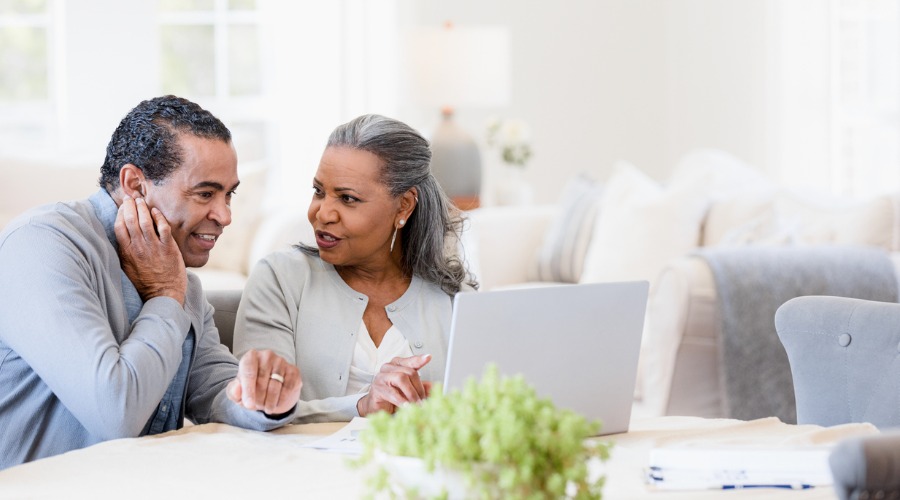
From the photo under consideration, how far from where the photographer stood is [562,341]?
4.64 ft

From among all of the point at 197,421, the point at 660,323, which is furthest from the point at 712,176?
the point at 197,421

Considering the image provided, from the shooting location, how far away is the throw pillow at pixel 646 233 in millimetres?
3811

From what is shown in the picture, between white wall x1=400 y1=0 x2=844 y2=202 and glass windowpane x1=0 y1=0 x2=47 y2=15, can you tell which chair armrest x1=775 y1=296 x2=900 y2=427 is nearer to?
white wall x1=400 y1=0 x2=844 y2=202

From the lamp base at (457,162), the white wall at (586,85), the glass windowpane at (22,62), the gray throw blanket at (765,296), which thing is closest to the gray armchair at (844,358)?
the gray throw blanket at (765,296)

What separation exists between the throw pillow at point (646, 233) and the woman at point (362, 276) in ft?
5.83

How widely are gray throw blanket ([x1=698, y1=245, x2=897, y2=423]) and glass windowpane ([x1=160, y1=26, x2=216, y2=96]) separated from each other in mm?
3121

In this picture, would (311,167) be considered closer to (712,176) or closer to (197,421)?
(712,176)

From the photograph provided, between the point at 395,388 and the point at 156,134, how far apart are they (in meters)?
0.53

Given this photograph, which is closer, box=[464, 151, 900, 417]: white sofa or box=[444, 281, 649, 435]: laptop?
box=[444, 281, 649, 435]: laptop

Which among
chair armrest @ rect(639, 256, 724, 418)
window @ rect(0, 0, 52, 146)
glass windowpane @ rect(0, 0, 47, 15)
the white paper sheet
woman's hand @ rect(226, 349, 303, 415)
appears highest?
glass windowpane @ rect(0, 0, 47, 15)

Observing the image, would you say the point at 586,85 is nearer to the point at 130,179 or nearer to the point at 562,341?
the point at 130,179

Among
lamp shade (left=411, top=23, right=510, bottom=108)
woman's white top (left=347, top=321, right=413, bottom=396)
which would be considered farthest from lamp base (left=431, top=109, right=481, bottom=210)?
woman's white top (left=347, top=321, right=413, bottom=396)

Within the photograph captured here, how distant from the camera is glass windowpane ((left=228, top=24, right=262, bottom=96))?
557 centimetres

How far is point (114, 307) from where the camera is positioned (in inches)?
64.1
